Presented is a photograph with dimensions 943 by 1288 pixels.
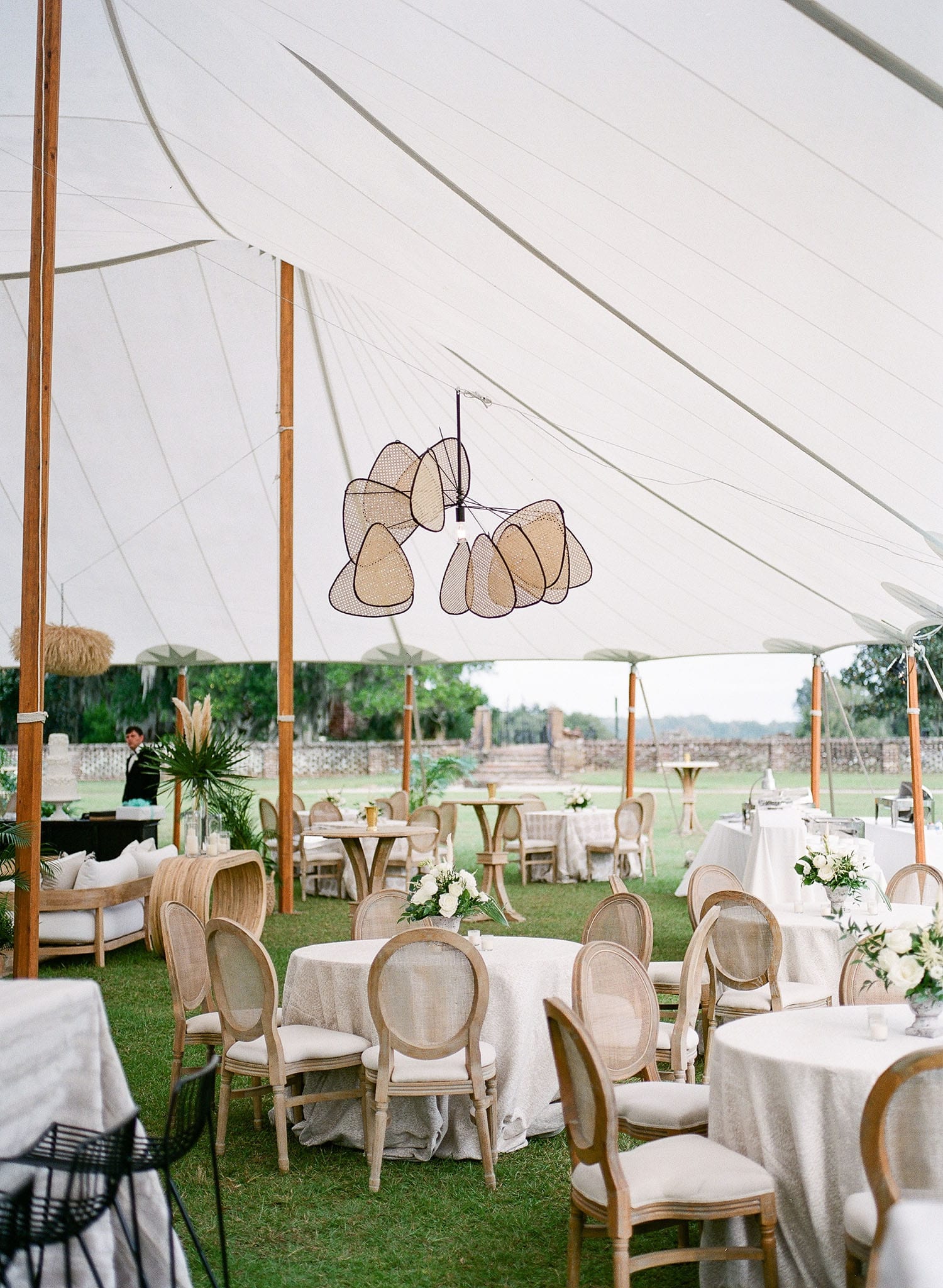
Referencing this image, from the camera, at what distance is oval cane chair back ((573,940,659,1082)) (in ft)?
12.4

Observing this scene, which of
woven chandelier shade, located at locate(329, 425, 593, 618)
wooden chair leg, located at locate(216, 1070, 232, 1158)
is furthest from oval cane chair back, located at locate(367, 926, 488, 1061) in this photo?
woven chandelier shade, located at locate(329, 425, 593, 618)

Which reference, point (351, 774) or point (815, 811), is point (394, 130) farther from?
point (351, 774)

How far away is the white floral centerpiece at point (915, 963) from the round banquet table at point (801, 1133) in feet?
0.49

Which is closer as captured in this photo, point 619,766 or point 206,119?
point 206,119

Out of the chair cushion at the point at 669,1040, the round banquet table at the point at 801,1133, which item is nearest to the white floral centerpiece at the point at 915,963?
the round banquet table at the point at 801,1133

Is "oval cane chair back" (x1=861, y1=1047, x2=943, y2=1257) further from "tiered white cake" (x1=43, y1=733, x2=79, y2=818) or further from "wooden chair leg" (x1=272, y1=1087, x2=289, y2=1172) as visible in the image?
"tiered white cake" (x1=43, y1=733, x2=79, y2=818)

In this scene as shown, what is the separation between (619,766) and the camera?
28250mm

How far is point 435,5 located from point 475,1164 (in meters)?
3.98

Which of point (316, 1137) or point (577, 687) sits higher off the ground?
point (577, 687)

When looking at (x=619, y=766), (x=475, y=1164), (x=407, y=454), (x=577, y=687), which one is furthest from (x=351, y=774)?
(x=475, y=1164)

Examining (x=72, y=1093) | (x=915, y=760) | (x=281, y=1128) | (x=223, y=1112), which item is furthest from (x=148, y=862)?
(x=915, y=760)

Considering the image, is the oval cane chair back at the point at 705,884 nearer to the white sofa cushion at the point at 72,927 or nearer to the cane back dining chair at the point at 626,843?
the white sofa cushion at the point at 72,927

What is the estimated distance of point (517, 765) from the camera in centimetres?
2753

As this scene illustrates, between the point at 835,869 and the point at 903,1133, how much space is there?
9.17ft
